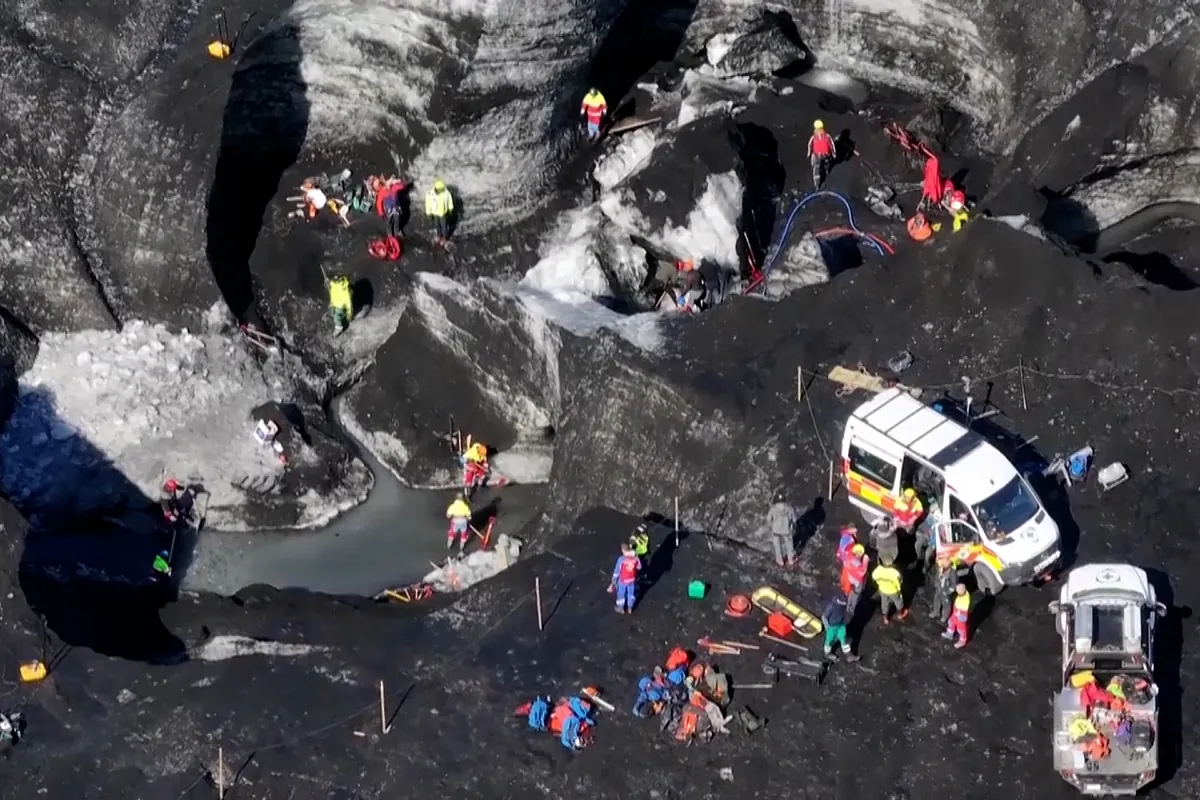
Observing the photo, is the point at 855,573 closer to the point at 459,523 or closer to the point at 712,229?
the point at 459,523

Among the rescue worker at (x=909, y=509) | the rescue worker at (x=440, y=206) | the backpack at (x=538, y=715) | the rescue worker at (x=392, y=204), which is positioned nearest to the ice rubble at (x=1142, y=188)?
the rescue worker at (x=909, y=509)

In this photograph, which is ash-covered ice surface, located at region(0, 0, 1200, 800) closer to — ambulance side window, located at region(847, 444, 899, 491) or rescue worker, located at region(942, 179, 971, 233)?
rescue worker, located at region(942, 179, 971, 233)

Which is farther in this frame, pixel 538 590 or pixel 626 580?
pixel 538 590

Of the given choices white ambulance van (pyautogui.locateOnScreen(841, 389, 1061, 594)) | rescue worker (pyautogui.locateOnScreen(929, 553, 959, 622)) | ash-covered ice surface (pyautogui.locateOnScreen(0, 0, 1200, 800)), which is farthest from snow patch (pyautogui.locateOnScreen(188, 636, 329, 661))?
rescue worker (pyautogui.locateOnScreen(929, 553, 959, 622))

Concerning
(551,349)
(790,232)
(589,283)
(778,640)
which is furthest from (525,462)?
(778,640)

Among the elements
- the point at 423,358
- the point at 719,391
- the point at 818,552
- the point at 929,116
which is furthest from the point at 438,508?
the point at 929,116
